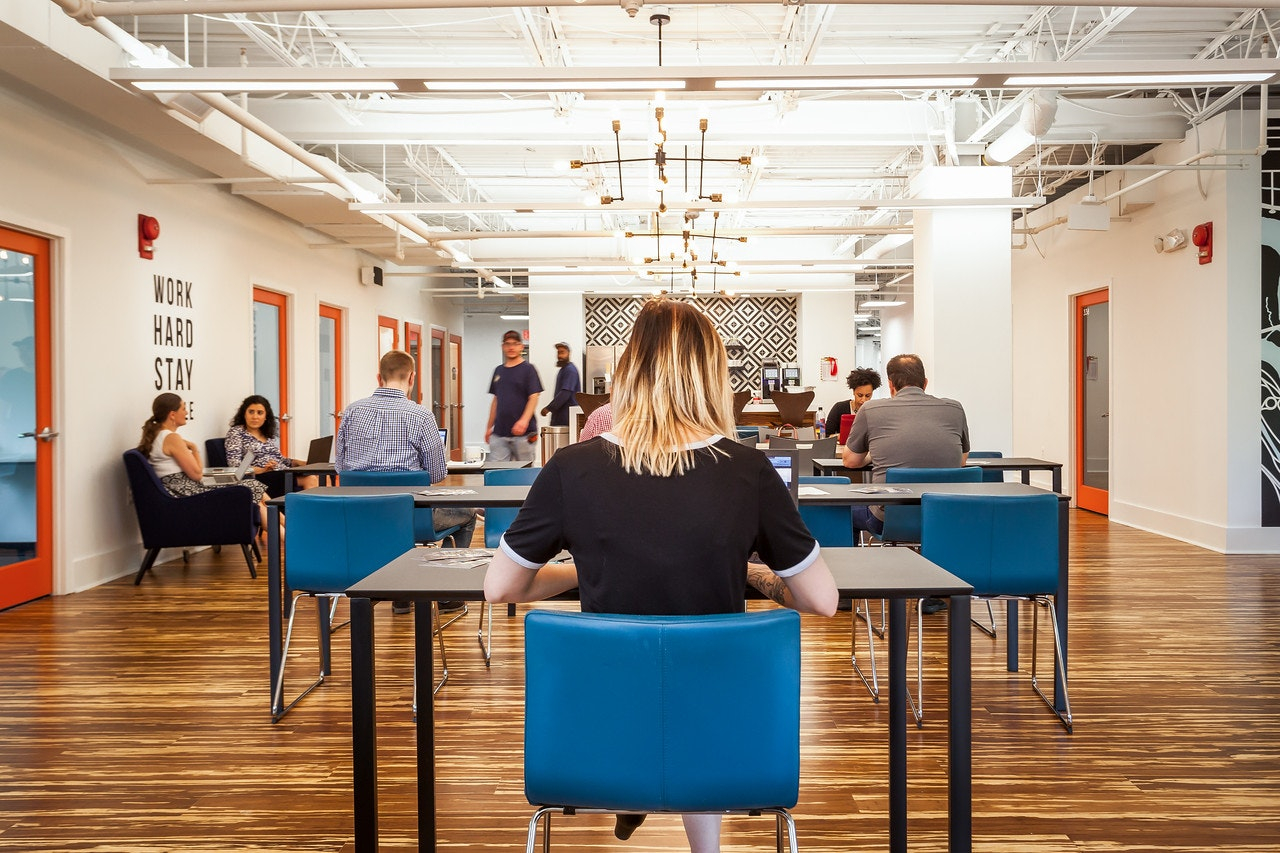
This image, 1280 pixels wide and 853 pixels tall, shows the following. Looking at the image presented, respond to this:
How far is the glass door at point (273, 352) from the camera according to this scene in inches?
404

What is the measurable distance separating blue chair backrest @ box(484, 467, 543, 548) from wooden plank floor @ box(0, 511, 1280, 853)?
57 centimetres

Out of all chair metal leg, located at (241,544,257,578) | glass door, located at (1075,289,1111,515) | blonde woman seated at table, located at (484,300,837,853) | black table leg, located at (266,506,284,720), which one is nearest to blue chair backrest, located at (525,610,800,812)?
blonde woman seated at table, located at (484,300,837,853)

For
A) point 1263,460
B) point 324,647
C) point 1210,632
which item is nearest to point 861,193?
point 1263,460

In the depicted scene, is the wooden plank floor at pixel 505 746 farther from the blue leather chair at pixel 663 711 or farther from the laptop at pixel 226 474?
the laptop at pixel 226 474

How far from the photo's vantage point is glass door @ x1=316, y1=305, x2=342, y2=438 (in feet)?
40.3

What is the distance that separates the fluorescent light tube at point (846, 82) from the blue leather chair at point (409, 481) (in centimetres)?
249

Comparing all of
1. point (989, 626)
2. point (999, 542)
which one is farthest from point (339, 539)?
point (989, 626)

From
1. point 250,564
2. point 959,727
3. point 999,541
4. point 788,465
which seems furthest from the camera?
point 250,564

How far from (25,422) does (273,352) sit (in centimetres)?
442

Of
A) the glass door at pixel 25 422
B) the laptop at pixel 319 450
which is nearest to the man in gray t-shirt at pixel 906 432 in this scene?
the glass door at pixel 25 422

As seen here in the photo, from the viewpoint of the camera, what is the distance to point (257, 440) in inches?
325

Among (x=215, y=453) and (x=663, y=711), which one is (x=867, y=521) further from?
(x=215, y=453)

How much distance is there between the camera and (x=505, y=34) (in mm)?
7055

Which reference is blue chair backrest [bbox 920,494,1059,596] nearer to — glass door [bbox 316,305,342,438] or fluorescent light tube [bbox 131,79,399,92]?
fluorescent light tube [bbox 131,79,399,92]
